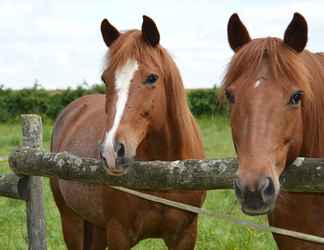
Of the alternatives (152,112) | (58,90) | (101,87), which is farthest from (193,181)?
(58,90)

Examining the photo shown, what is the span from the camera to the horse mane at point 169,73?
3.94 m

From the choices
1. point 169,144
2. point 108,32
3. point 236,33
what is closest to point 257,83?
point 236,33

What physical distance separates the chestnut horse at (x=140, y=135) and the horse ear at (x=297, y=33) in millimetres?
1123

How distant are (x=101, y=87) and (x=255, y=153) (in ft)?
63.5

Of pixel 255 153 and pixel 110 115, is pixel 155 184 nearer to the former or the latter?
pixel 110 115

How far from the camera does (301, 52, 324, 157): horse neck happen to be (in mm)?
3135

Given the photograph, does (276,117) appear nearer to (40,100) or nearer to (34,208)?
(34,208)

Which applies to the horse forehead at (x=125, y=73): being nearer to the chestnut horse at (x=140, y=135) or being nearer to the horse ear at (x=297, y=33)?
the chestnut horse at (x=140, y=135)

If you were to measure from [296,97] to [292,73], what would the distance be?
127mm

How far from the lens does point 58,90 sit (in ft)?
77.1

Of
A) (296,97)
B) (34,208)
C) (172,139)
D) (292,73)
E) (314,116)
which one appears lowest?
(34,208)

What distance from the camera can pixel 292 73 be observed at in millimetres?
2883

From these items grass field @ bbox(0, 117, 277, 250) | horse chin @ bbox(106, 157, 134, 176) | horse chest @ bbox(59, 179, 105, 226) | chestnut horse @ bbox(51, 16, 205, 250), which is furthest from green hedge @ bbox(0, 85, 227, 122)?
horse chin @ bbox(106, 157, 134, 176)

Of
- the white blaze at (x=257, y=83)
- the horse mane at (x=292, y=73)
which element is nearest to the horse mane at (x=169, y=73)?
the horse mane at (x=292, y=73)
